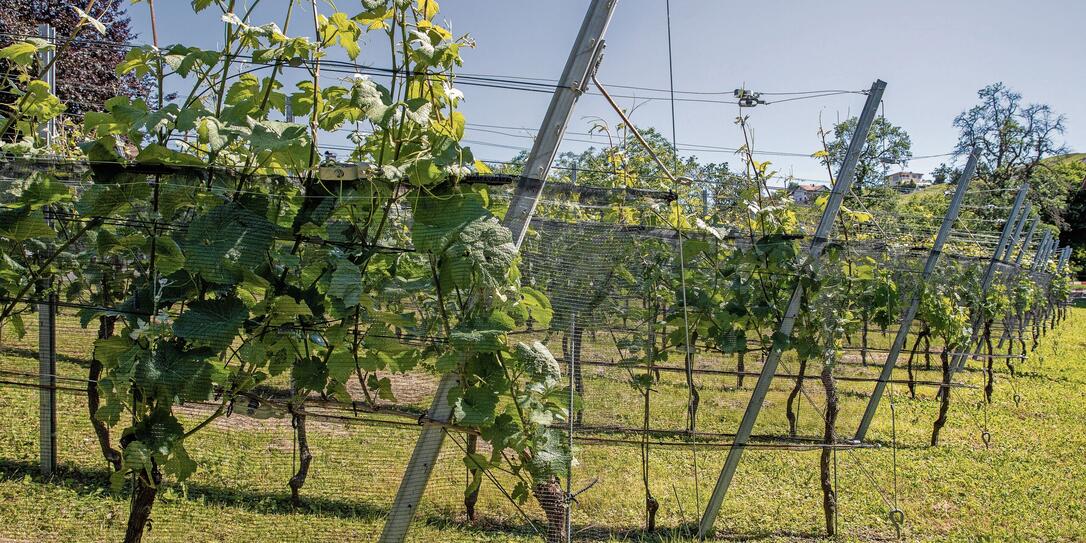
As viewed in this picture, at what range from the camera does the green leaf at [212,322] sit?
187cm

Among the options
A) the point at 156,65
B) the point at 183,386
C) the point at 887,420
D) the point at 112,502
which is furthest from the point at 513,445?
the point at 887,420

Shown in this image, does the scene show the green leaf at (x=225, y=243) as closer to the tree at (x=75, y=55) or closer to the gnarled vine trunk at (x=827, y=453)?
the gnarled vine trunk at (x=827, y=453)

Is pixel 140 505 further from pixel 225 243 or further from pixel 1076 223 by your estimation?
pixel 1076 223

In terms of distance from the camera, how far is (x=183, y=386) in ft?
6.29

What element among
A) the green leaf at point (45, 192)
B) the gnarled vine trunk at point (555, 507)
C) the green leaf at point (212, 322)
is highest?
the green leaf at point (45, 192)

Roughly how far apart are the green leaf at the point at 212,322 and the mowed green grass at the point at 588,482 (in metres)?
1.04

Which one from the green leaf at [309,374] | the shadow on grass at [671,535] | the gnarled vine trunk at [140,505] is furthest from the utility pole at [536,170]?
the shadow on grass at [671,535]

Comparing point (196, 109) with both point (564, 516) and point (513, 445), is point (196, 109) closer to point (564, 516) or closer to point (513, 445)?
point (513, 445)

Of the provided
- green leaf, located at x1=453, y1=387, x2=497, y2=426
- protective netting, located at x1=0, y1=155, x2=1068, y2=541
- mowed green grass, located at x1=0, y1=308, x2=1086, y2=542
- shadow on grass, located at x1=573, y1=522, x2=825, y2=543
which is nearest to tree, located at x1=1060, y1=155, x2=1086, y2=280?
mowed green grass, located at x1=0, y1=308, x2=1086, y2=542

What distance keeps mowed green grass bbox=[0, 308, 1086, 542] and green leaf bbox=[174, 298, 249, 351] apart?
104cm

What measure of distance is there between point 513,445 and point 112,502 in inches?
99.4

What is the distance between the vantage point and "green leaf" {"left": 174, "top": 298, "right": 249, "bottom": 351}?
6.13 ft

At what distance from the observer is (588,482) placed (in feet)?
13.7

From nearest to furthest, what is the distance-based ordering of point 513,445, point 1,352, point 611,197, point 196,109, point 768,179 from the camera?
point 196,109, point 513,445, point 611,197, point 768,179, point 1,352
